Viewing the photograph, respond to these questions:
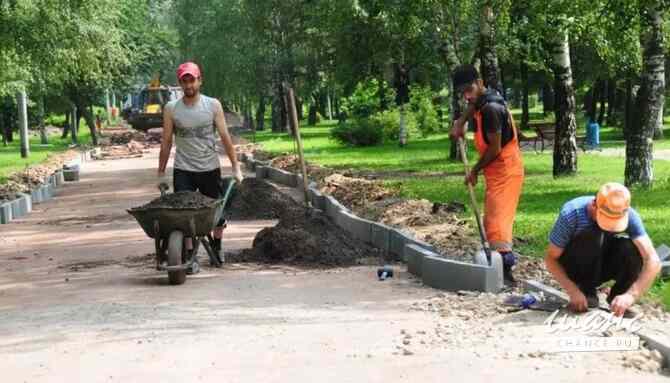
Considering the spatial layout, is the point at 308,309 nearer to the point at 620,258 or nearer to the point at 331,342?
the point at 331,342

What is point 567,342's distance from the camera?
6914 millimetres

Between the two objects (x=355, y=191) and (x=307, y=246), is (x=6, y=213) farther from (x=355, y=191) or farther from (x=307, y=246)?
(x=307, y=246)

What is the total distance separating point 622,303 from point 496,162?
2660mm

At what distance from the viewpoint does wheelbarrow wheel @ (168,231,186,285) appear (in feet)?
A: 33.2

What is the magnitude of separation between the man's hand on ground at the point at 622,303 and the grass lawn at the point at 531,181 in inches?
36.4

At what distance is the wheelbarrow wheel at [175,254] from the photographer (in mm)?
10117

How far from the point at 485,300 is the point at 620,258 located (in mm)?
1610

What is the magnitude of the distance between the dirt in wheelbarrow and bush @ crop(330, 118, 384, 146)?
1020 inches

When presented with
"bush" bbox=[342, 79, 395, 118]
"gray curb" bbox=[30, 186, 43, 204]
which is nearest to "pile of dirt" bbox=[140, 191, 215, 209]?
"gray curb" bbox=[30, 186, 43, 204]

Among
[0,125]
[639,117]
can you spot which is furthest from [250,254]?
[0,125]

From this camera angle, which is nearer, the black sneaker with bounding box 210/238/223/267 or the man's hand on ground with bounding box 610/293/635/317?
the man's hand on ground with bounding box 610/293/635/317

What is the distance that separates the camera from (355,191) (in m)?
19.1

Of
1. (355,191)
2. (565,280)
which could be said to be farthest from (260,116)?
(565,280)

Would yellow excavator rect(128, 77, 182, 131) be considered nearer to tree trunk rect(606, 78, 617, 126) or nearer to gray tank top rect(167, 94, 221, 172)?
tree trunk rect(606, 78, 617, 126)
